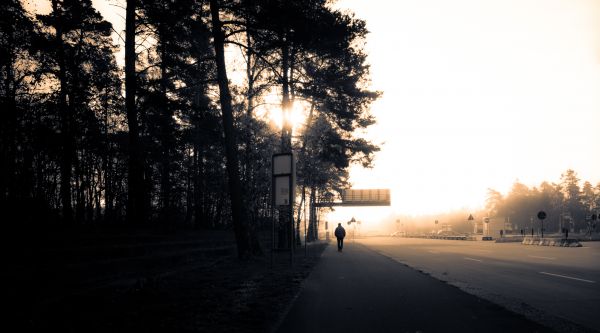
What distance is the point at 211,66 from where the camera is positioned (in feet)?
69.7

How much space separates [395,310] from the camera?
6.86 m

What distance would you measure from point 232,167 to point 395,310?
921 centimetres

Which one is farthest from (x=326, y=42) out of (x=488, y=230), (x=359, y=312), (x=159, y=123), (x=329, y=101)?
(x=488, y=230)

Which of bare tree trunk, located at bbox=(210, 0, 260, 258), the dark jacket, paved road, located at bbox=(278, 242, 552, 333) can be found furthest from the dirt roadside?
the dark jacket

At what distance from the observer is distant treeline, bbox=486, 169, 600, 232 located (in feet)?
397

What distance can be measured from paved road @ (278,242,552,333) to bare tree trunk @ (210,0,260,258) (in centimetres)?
493

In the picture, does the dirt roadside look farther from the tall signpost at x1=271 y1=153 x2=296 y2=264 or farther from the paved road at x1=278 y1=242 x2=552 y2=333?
the tall signpost at x1=271 y1=153 x2=296 y2=264

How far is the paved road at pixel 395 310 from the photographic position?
18.6 ft

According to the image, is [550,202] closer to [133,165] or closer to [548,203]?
[548,203]

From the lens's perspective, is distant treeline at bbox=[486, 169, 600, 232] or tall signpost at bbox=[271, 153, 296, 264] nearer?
tall signpost at bbox=[271, 153, 296, 264]

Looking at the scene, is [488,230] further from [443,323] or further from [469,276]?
[443,323]

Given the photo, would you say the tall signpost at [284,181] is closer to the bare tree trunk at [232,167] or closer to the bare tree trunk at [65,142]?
the bare tree trunk at [232,167]

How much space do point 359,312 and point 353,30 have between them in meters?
11.1

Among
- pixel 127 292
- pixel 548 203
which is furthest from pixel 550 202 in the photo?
pixel 127 292
